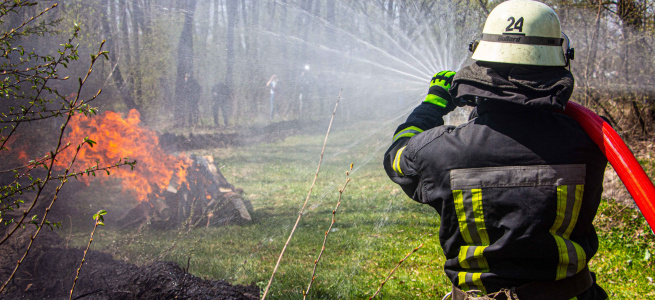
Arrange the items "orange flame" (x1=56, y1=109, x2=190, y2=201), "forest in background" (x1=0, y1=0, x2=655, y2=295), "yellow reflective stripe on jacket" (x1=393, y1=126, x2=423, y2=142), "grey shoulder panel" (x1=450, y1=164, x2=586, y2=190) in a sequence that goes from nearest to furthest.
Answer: "grey shoulder panel" (x1=450, y1=164, x2=586, y2=190) → "yellow reflective stripe on jacket" (x1=393, y1=126, x2=423, y2=142) → "orange flame" (x1=56, y1=109, x2=190, y2=201) → "forest in background" (x1=0, y1=0, x2=655, y2=295)

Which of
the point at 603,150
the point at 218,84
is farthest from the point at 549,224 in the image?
the point at 218,84

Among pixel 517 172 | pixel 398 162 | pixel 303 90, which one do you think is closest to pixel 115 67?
pixel 303 90

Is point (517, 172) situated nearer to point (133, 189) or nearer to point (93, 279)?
point (93, 279)

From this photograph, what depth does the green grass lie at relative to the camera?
3.84m

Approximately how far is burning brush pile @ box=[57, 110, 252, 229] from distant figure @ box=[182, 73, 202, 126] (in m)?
2.66

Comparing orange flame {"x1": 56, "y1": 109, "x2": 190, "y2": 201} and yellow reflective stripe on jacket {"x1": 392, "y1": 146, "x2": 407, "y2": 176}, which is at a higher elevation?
yellow reflective stripe on jacket {"x1": 392, "y1": 146, "x2": 407, "y2": 176}

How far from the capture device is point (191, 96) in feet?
33.5

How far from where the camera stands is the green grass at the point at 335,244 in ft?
12.6

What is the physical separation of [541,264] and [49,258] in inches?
153

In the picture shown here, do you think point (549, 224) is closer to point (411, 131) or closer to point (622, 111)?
point (411, 131)

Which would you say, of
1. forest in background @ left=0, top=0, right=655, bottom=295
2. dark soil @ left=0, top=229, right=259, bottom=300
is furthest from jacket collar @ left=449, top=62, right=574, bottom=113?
forest in background @ left=0, top=0, right=655, bottom=295

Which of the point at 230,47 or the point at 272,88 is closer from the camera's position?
the point at 230,47

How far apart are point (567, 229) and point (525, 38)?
72 cm

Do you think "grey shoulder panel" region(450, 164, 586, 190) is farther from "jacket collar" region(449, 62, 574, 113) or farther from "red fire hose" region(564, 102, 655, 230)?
"jacket collar" region(449, 62, 574, 113)
